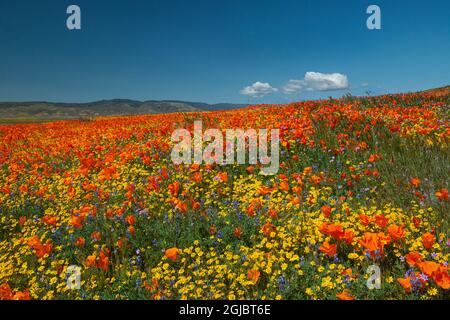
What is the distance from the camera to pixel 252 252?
4.05 m

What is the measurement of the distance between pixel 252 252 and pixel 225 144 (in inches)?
160

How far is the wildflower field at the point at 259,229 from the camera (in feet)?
11.2

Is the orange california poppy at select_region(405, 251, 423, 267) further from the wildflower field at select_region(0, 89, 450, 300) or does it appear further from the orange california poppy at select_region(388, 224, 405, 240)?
the orange california poppy at select_region(388, 224, 405, 240)

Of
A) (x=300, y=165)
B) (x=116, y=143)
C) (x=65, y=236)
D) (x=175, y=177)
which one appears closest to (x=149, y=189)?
(x=175, y=177)

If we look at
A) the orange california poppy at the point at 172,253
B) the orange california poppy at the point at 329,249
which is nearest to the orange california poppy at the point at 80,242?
the orange california poppy at the point at 172,253

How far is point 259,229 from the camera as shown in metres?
4.48

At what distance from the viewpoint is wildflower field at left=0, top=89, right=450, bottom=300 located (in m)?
3.42

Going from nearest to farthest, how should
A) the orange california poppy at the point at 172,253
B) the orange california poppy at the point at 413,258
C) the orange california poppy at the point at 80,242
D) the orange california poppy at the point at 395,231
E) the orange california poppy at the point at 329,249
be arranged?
the orange california poppy at the point at 413,258 → the orange california poppy at the point at 395,231 → the orange california poppy at the point at 329,249 → the orange california poppy at the point at 172,253 → the orange california poppy at the point at 80,242

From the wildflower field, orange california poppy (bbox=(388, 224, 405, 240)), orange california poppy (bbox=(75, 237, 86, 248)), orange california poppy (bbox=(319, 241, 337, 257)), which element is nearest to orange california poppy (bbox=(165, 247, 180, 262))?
the wildflower field

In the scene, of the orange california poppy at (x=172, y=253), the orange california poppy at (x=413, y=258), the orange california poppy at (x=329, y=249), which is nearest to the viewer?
the orange california poppy at (x=413, y=258)

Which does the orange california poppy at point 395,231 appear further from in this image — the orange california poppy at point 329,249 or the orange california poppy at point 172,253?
the orange california poppy at point 172,253

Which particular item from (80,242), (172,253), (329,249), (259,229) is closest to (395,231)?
(329,249)

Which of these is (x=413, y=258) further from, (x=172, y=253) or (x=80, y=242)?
(x=80, y=242)

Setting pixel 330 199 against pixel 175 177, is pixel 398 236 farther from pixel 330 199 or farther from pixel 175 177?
pixel 175 177
